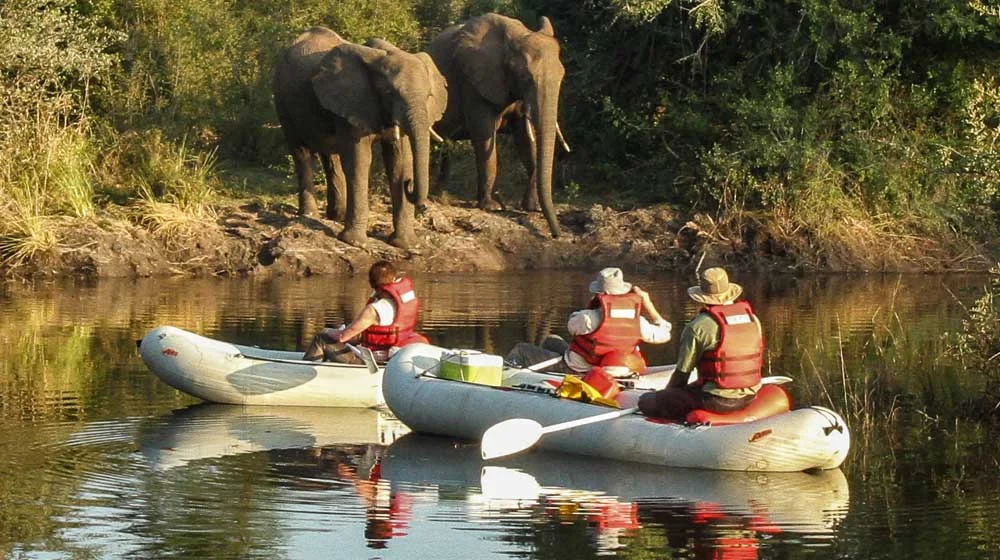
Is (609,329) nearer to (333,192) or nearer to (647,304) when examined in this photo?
(647,304)

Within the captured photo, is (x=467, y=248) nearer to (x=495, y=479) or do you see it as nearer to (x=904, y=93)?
Answer: (x=904, y=93)

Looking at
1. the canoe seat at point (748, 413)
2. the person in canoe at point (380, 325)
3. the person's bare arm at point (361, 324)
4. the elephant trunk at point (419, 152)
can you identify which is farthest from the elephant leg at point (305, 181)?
the canoe seat at point (748, 413)

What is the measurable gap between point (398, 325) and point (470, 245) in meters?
11.5

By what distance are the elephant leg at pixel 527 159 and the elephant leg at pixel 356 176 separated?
2.61 m

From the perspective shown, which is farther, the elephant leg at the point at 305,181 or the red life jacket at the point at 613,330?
the elephant leg at the point at 305,181

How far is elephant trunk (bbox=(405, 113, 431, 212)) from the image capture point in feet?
77.0

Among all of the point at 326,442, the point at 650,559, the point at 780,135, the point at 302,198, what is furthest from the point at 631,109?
the point at 650,559

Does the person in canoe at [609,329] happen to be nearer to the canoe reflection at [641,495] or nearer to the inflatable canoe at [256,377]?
the canoe reflection at [641,495]

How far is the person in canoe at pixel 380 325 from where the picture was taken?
568 inches

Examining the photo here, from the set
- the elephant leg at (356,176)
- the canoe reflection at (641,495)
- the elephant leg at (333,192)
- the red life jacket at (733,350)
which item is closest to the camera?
the canoe reflection at (641,495)

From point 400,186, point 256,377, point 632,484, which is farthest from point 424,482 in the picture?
point 400,186

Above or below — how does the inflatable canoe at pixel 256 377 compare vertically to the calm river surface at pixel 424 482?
above

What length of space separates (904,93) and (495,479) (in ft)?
58.8

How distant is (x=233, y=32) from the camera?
29.8 metres
